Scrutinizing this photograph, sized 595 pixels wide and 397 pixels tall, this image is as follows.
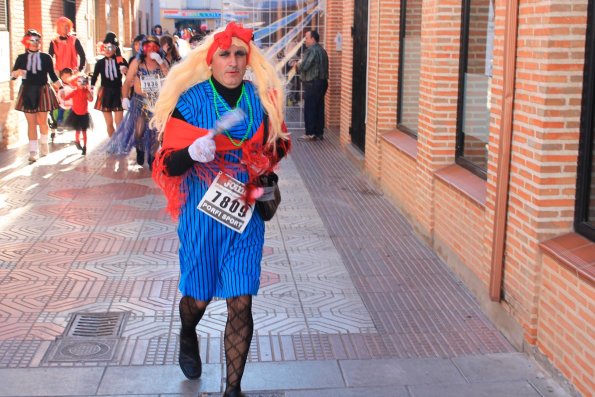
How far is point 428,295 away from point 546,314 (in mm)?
1689

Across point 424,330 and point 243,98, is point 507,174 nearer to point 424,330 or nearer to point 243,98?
point 424,330

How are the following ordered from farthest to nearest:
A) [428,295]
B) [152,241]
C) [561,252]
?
[152,241] < [428,295] < [561,252]

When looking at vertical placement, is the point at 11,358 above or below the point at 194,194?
below

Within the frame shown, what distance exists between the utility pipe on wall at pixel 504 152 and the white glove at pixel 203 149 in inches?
90.7

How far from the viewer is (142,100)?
12.6 metres

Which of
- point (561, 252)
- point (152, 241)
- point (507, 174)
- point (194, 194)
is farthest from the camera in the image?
point (152, 241)

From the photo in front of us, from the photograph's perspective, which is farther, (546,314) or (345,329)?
(345,329)

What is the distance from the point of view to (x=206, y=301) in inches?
188

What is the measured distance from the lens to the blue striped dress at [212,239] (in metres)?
4.57

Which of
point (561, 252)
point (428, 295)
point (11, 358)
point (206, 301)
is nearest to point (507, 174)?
point (561, 252)

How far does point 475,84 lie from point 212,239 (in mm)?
3853

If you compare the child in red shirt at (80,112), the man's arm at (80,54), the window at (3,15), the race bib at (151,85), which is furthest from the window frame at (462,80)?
the man's arm at (80,54)

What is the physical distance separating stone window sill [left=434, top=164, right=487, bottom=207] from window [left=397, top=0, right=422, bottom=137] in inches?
88.9

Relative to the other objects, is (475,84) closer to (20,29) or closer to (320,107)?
(320,107)
